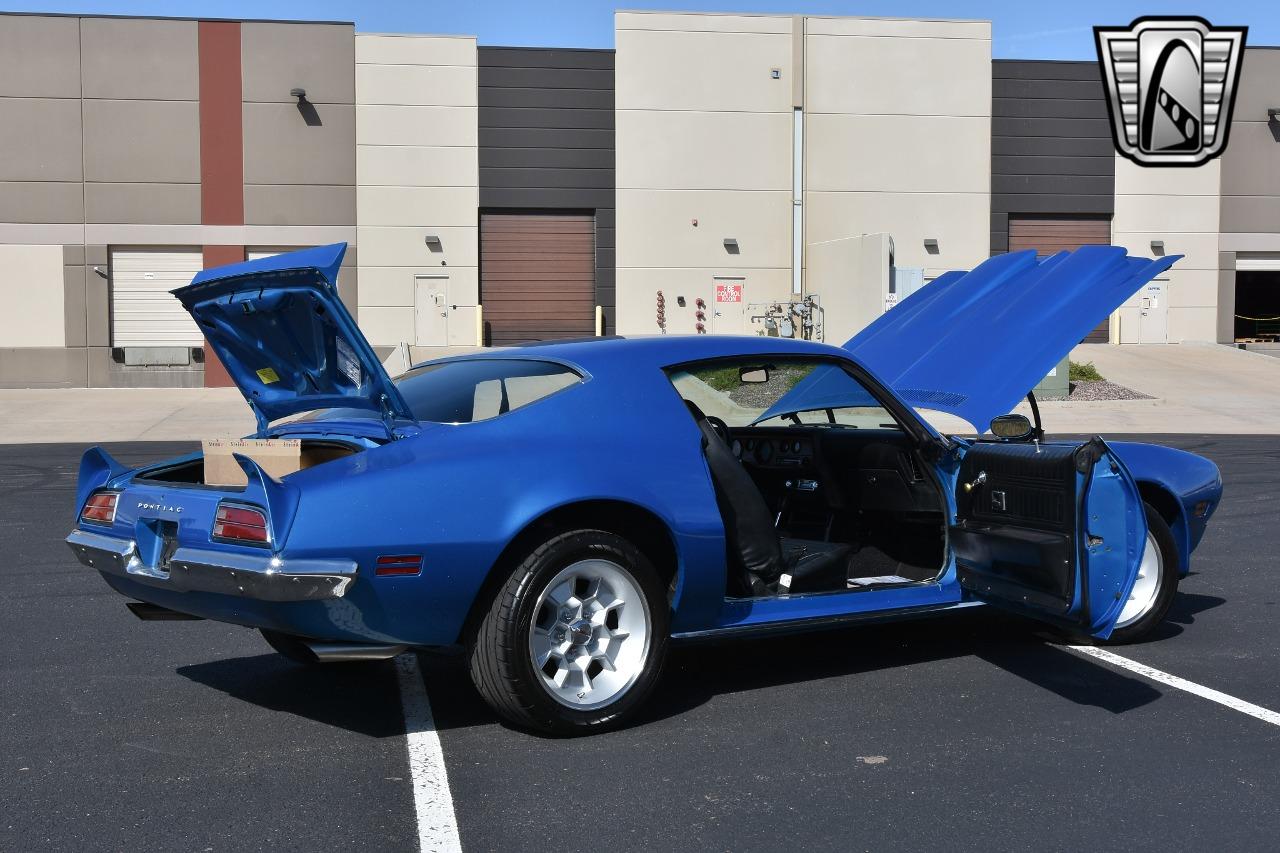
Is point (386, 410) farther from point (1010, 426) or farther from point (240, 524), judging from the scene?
point (1010, 426)

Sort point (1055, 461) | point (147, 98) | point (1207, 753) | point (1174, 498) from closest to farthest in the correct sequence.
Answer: point (1207, 753), point (1055, 461), point (1174, 498), point (147, 98)

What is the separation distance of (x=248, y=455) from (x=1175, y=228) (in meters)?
34.4

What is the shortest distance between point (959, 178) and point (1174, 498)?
2898cm

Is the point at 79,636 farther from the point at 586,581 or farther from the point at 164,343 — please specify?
the point at 164,343

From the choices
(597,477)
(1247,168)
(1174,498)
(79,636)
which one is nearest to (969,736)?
(597,477)

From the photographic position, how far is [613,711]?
4.43 meters

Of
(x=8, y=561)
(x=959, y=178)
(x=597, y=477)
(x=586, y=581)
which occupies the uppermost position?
(x=959, y=178)

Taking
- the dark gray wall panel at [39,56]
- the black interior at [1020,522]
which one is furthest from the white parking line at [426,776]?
the dark gray wall panel at [39,56]

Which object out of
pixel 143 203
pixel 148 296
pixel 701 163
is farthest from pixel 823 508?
pixel 148 296

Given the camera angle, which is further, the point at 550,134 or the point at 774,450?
the point at 550,134

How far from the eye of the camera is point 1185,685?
16.7 ft

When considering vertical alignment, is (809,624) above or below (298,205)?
below

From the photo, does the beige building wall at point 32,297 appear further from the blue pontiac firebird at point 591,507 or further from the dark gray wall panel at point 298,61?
the blue pontiac firebird at point 591,507

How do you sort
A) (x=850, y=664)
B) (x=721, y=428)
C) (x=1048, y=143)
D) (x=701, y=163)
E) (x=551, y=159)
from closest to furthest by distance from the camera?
(x=850, y=664) < (x=721, y=428) < (x=701, y=163) < (x=551, y=159) < (x=1048, y=143)
